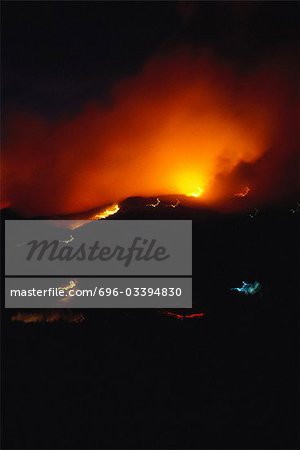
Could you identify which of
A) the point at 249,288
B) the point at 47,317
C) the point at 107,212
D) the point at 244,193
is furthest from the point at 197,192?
the point at 47,317

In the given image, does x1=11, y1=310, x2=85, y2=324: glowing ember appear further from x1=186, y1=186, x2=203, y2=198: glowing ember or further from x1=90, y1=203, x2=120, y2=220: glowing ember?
x1=186, y1=186, x2=203, y2=198: glowing ember

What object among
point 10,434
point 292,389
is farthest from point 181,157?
point 10,434

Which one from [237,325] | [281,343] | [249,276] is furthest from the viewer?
[249,276]

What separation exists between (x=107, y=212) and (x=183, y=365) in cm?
289

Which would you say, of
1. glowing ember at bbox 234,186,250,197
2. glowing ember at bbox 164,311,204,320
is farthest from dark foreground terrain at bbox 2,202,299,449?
glowing ember at bbox 234,186,250,197

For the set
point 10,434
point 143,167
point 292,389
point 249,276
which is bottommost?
point 10,434

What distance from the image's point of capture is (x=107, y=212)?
6836 millimetres

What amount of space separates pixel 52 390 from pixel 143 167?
4022mm

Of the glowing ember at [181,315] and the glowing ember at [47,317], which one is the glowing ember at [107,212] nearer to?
the glowing ember at [47,317]

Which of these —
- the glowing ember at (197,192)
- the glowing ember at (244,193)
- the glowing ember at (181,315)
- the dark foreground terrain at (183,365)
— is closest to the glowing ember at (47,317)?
the dark foreground terrain at (183,365)

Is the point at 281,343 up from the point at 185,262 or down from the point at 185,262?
down

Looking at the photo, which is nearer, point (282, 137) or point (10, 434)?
point (10, 434)

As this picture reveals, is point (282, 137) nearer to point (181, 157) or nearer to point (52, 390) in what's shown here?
point (181, 157)

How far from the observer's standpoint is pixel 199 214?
673cm
